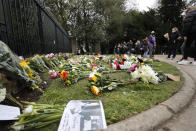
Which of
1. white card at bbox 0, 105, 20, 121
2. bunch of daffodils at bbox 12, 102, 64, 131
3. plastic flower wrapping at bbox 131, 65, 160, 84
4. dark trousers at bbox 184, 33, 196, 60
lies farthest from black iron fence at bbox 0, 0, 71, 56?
dark trousers at bbox 184, 33, 196, 60

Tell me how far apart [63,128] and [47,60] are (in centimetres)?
327

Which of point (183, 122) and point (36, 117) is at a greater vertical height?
point (36, 117)

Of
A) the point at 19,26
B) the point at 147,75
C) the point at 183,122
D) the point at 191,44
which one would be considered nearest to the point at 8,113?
the point at 183,122

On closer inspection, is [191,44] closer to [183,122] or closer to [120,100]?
[183,122]

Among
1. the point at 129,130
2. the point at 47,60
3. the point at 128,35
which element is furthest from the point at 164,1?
the point at 129,130

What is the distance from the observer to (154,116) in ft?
3.44

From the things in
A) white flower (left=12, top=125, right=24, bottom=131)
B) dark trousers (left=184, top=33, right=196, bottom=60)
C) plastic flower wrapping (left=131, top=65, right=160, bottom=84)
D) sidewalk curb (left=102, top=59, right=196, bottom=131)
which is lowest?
sidewalk curb (left=102, top=59, right=196, bottom=131)

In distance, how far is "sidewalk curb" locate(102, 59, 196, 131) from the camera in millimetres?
909

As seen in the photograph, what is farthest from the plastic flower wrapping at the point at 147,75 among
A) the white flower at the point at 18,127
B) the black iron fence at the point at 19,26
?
the black iron fence at the point at 19,26

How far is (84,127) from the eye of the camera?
0.87 m

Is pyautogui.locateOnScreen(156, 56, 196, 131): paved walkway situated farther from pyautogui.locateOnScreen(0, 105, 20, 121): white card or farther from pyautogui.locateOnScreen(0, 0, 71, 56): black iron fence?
pyautogui.locateOnScreen(0, 0, 71, 56): black iron fence

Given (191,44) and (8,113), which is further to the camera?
(191,44)

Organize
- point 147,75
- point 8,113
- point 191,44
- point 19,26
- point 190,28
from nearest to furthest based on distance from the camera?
point 8,113
point 147,75
point 19,26
point 190,28
point 191,44

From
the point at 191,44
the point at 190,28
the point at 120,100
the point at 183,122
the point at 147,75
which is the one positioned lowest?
the point at 183,122
